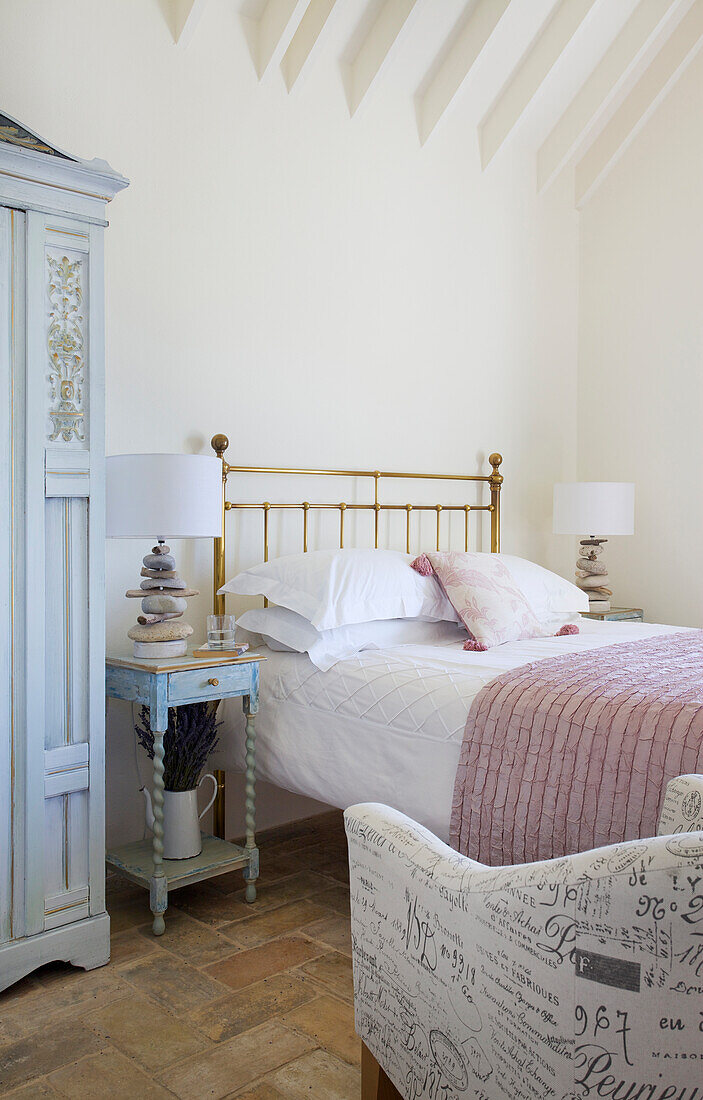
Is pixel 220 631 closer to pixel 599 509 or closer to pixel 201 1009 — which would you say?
pixel 201 1009

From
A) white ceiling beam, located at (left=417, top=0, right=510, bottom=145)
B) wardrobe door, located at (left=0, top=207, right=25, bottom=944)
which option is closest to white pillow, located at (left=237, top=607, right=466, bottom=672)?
wardrobe door, located at (left=0, top=207, right=25, bottom=944)

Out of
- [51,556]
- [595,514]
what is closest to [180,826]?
[51,556]

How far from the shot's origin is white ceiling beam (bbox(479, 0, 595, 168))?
12.0 feet

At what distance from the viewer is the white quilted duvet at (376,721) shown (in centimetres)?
222

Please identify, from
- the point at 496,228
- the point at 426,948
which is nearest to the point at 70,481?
the point at 426,948

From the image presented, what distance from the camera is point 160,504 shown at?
2.37 m

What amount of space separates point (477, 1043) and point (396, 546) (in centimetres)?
265

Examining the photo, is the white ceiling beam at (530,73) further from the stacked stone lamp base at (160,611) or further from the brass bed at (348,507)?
the stacked stone lamp base at (160,611)

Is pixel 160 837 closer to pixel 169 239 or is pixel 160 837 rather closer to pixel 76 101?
pixel 169 239

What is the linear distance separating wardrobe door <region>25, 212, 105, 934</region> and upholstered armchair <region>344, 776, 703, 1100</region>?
1.06m

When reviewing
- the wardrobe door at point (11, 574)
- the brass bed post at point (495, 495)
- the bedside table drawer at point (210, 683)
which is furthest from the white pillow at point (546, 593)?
the wardrobe door at point (11, 574)

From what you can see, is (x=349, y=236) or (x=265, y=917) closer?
(x=265, y=917)

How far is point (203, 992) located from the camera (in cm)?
208

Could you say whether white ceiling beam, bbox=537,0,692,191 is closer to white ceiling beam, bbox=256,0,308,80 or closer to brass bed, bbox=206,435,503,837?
brass bed, bbox=206,435,503,837
